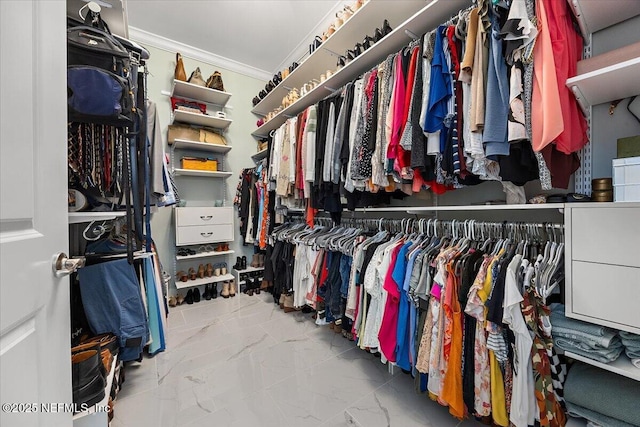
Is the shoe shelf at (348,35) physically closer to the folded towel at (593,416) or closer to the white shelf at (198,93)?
the white shelf at (198,93)

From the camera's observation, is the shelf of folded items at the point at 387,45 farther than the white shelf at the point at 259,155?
No

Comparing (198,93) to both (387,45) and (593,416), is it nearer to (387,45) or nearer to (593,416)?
(387,45)

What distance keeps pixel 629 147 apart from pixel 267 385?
205cm

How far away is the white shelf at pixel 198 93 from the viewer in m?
2.81

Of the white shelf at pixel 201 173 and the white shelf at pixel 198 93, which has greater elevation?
the white shelf at pixel 198 93

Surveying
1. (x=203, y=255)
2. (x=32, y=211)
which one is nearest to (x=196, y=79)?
(x=203, y=255)

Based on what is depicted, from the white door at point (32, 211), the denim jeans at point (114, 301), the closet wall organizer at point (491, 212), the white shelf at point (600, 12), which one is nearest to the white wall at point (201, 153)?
the denim jeans at point (114, 301)

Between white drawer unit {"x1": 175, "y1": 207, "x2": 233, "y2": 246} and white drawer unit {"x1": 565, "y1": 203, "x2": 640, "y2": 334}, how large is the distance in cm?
303

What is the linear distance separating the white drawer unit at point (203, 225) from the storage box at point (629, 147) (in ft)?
→ 10.4

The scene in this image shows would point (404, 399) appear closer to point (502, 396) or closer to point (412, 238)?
point (502, 396)

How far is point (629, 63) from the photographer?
77cm

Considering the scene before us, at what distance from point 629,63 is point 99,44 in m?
2.01

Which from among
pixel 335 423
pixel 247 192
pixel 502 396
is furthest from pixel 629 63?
pixel 247 192

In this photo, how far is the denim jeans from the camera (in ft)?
4.23
